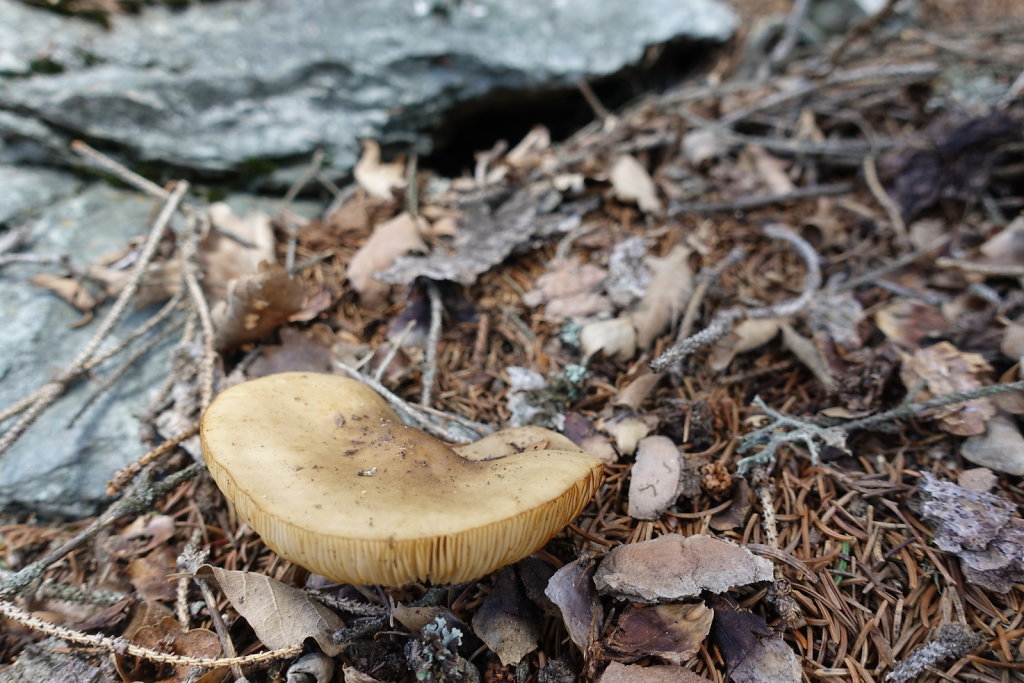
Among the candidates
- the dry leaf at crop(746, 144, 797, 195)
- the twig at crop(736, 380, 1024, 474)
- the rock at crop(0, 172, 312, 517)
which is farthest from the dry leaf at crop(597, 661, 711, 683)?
the dry leaf at crop(746, 144, 797, 195)

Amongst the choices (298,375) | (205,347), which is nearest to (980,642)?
(298,375)

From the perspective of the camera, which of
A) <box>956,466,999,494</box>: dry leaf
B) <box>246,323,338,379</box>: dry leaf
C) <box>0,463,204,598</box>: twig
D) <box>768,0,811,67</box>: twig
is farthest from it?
<box>768,0,811,67</box>: twig

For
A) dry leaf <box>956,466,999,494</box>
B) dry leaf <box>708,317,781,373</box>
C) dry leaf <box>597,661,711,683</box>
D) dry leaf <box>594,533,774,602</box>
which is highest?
dry leaf <box>708,317,781,373</box>

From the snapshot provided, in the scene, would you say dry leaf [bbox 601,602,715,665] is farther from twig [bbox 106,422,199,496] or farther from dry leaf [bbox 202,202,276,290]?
dry leaf [bbox 202,202,276,290]

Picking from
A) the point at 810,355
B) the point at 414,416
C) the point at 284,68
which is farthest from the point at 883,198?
the point at 284,68

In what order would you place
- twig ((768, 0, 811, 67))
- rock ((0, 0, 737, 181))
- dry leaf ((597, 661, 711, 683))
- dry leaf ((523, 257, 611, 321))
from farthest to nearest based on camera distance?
twig ((768, 0, 811, 67))
rock ((0, 0, 737, 181))
dry leaf ((523, 257, 611, 321))
dry leaf ((597, 661, 711, 683))

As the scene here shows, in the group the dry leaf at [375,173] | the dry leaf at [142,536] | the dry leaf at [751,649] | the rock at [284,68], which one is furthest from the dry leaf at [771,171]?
the dry leaf at [142,536]

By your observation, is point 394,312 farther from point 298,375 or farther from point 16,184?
point 16,184
